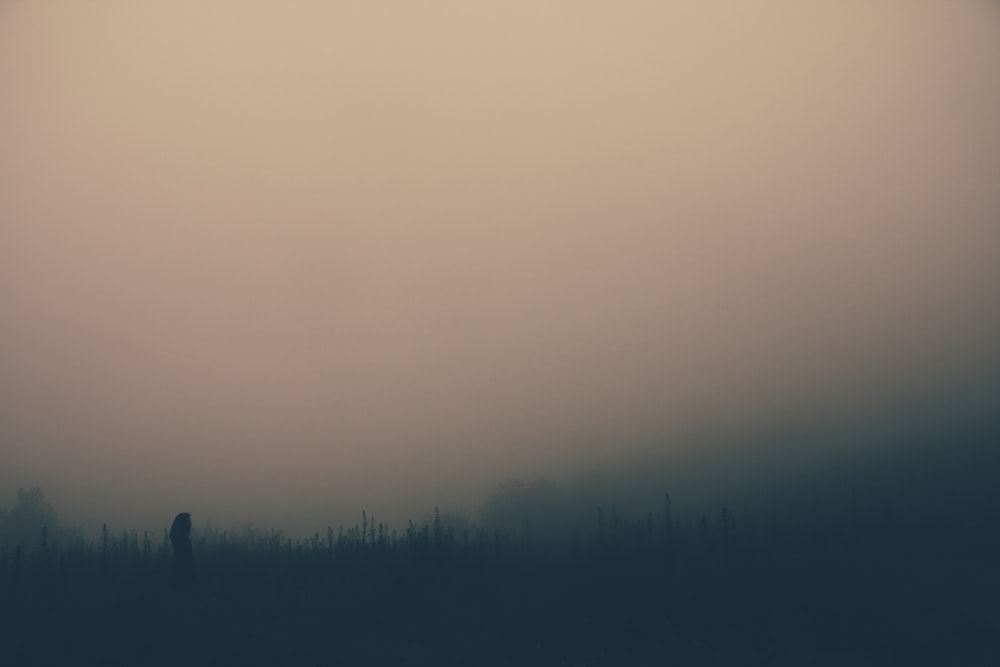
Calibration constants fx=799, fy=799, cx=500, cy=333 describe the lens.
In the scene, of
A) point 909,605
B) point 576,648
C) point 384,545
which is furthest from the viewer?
point 384,545

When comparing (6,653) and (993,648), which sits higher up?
(6,653)

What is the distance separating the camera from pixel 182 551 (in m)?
11.7

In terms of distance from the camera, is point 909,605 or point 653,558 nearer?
point 909,605

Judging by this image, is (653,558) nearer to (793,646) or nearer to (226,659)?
(793,646)

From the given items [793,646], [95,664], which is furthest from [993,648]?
[95,664]

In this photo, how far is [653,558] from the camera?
41.1ft

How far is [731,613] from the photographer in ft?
35.3

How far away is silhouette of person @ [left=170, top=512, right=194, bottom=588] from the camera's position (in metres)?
11.5

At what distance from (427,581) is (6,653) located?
215 inches

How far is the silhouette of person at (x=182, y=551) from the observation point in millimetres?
11516

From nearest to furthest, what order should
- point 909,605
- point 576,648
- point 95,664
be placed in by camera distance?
point 95,664 < point 576,648 < point 909,605

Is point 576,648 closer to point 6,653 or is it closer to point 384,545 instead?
point 384,545

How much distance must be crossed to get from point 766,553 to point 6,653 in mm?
10364

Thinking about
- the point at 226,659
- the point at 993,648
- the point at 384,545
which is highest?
the point at 384,545
